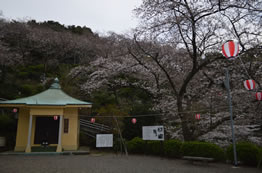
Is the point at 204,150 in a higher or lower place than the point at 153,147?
higher

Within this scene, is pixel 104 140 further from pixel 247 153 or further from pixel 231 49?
pixel 231 49

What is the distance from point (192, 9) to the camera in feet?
30.3

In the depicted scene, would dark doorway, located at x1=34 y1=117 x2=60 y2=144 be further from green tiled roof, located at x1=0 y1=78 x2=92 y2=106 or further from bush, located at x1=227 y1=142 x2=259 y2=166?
bush, located at x1=227 y1=142 x2=259 y2=166

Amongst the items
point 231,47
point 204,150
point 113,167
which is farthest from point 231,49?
point 113,167

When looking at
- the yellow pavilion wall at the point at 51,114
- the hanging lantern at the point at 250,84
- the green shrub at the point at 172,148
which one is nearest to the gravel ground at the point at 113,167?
the green shrub at the point at 172,148

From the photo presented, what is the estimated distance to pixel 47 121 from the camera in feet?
45.4

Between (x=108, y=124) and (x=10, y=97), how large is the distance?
36.0 feet

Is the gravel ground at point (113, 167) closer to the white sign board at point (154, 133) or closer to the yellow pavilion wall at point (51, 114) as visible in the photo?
the white sign board at point (154, 133)

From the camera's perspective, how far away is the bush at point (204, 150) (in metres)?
8.70

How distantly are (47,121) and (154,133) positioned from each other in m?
8.40

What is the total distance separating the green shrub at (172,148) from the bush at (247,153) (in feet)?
8.97

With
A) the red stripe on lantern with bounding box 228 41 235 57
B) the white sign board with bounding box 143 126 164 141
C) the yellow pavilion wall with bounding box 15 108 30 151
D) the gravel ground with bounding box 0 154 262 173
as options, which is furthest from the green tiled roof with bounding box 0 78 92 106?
the red stripe on lantern with bounding box 228 41 235 57

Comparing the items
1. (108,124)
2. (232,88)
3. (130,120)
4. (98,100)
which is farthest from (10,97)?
(232,88)

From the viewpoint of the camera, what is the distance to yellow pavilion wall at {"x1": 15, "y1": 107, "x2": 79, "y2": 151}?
12.3m
